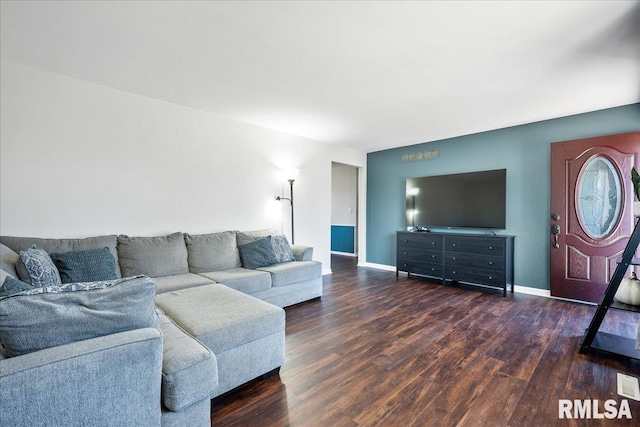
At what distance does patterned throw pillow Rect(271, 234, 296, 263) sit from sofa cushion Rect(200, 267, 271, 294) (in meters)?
0.47

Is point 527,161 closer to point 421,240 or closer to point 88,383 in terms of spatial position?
point 421,240

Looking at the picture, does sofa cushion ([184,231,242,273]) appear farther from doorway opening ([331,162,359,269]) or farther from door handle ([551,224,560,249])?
door handle ([551,224,560,249])

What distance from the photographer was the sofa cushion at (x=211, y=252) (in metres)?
3.25

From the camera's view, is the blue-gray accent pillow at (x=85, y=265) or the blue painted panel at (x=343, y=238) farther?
the blue painted panel at (x=343, y=238)

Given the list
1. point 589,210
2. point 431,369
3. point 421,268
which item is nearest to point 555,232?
point 589,210

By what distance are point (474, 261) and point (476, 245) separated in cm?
24

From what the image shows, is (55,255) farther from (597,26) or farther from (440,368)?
(597,26)

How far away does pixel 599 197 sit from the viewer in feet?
11.5

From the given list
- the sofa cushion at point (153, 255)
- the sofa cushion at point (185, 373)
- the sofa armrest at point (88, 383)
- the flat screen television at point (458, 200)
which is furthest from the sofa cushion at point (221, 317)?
the flat screen television at point (458, 200)

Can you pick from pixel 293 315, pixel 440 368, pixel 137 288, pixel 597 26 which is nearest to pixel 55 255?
pixel 137 288

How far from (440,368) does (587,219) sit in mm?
3036

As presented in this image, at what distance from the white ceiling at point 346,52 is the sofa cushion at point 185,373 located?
2.00m

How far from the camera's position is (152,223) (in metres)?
3.28

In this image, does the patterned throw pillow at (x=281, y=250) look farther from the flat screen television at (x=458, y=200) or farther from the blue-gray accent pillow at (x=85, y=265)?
the flat screen television at (x=458, y=200)
